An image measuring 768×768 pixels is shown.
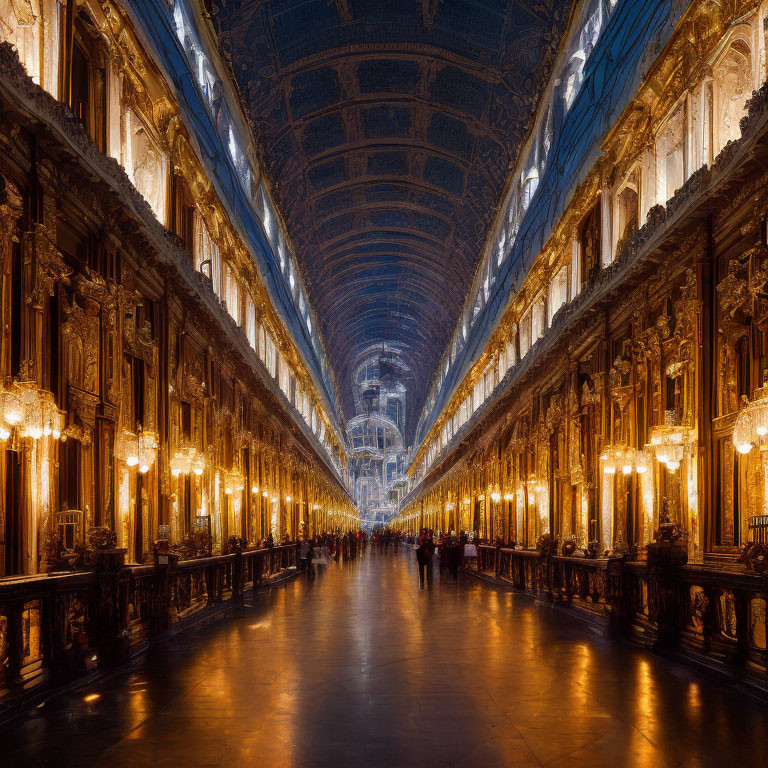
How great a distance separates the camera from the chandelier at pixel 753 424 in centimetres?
930

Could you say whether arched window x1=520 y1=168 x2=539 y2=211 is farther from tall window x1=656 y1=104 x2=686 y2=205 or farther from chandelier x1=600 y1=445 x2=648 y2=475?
chandelier x1=600 y1=445 x2=648 y2=475

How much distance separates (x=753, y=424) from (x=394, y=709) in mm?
5072

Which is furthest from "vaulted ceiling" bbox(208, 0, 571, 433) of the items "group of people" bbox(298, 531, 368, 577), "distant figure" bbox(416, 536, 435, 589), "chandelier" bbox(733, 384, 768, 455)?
"chandelier" bbox(733, 384, 768, 455)

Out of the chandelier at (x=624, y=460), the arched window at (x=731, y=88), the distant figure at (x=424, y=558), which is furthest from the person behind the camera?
the distant figure at (x=424, y=558)

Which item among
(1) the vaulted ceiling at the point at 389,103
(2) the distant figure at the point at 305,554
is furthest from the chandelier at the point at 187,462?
(2) the distant figure at the point at 305,554

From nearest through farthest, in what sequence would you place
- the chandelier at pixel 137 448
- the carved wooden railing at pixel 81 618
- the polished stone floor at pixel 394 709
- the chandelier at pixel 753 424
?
the polished stone floor at pixel 394 709 → the carved wooden railing at pixel 81 618 → the chandelier at pixel 753 424 → the chandelier at pixel 137 448

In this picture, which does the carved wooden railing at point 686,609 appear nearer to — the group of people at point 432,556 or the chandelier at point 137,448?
the chandelier at point 137,448

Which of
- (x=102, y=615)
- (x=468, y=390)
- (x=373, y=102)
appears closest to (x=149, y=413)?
(x=102, y=615)

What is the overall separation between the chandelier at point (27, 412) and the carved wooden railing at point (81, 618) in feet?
5.07

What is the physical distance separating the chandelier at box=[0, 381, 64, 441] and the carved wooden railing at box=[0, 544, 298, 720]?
1546mm

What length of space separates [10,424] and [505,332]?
23060mm

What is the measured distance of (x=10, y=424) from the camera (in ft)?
29.0

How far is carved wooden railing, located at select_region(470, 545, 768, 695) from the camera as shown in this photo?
8656mm

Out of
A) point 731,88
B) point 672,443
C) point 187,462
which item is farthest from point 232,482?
point 731,88
